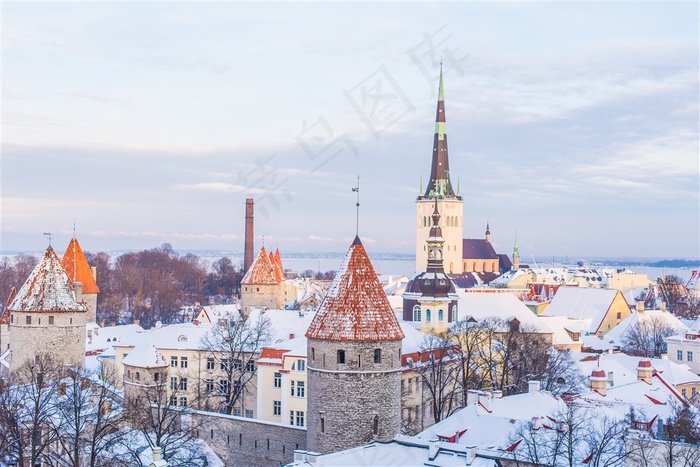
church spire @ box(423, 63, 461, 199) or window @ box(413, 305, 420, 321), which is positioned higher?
church spire @ box(423, 63, 461, 199)

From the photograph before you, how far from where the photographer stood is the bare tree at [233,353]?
4166cm

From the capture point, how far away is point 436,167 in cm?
9700

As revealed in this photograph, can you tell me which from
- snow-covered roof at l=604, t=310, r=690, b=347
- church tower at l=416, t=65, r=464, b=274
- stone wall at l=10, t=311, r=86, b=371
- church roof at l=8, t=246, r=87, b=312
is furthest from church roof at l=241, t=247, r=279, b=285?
church tower at l=416, t=65, r=464, b=274

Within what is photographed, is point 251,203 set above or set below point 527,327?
above

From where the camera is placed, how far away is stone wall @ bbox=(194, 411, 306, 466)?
2881 cm

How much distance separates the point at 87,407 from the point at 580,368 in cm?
2428

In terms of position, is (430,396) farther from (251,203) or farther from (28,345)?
(251,203)

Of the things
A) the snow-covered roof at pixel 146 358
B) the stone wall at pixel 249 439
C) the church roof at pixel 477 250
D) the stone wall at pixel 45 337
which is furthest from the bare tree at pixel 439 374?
the church roof at pixel 477 250

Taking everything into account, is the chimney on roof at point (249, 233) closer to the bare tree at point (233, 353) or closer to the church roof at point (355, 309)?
the bare tree at point (233, 353)

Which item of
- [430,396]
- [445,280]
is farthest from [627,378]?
[445,280]

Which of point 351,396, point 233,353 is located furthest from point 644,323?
point 351,396

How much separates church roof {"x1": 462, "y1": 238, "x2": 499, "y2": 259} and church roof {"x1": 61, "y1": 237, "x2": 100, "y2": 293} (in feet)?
216

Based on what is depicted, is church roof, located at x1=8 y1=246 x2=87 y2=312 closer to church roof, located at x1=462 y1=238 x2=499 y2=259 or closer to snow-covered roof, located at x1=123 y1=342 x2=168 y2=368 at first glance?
snow-covered roof, located at x1=123 y1=342 x2=168 y2=368

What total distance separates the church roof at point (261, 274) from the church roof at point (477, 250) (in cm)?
5722
